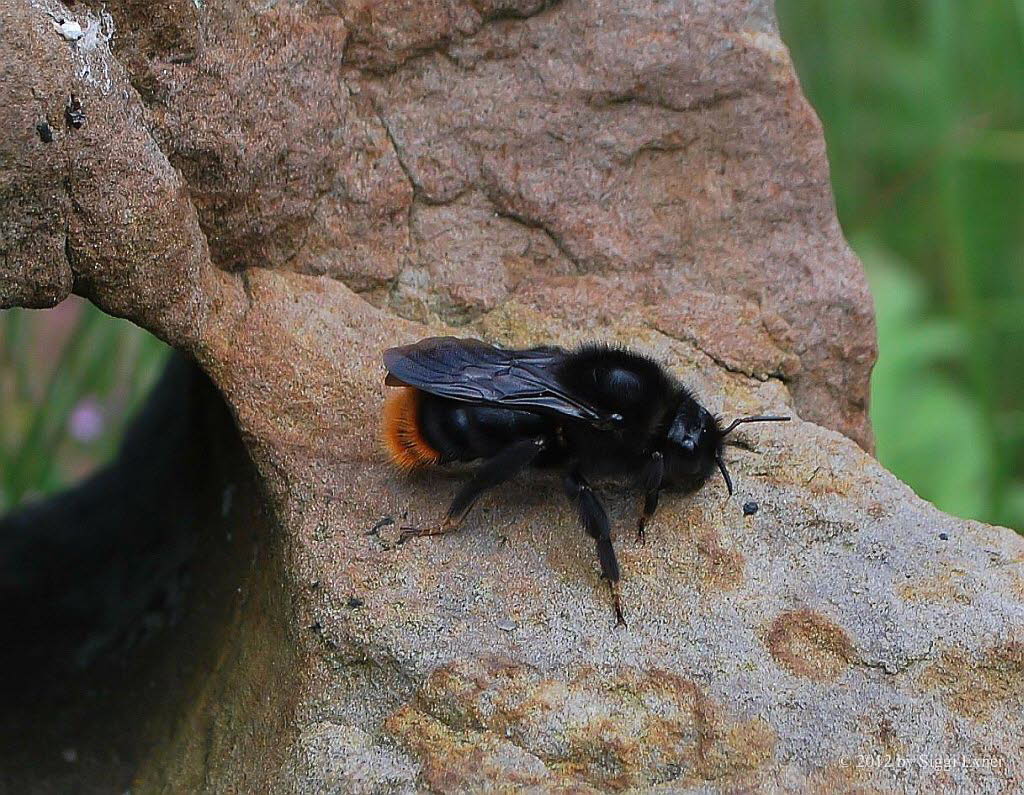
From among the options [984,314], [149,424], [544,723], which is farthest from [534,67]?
[984,314]

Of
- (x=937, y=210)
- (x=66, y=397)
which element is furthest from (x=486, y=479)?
(x=937, y=210)

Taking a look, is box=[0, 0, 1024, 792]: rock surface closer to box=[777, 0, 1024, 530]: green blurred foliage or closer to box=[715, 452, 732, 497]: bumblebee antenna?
box=[715, 452, 732, 497]: bumblebee antenna

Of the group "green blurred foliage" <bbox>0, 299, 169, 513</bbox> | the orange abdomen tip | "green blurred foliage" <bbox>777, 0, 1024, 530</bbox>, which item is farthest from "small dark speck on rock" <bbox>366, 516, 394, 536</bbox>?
"green blurred foliage" <bbox>777, 0, 1024, 530</bbox>

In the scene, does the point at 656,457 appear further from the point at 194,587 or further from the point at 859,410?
the point at 194,587

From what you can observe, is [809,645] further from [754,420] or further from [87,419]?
[87,419]

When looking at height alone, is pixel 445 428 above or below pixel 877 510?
above

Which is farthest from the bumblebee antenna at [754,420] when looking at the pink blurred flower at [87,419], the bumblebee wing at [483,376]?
the pink blurred flower at [87,419]
